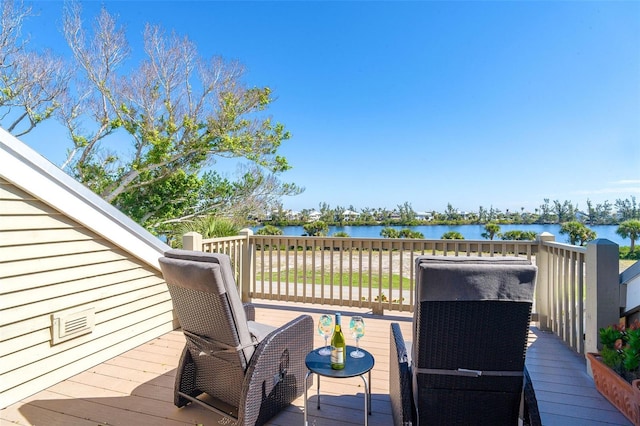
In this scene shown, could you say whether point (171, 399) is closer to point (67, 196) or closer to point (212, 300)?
point (212, 300)

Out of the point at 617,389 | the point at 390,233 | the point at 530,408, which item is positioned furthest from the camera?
the point at 390,233

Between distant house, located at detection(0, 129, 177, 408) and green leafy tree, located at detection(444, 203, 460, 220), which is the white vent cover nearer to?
distant house, located at detection(0, 129, 177, 408)

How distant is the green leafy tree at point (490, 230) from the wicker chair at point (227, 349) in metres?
3.23

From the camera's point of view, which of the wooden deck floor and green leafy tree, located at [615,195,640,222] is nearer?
the wooden deck floor

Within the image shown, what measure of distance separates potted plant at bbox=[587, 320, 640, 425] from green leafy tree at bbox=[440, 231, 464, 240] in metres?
1.84

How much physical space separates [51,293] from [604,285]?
447cm

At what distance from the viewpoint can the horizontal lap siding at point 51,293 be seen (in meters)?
2.37

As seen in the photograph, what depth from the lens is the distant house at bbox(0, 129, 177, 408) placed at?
93.9 inches

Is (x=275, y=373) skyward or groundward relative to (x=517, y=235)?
groundward

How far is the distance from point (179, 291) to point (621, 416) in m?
2.97

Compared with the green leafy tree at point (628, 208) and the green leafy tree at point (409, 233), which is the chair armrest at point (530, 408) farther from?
the green leafy tree at point (409, 233)

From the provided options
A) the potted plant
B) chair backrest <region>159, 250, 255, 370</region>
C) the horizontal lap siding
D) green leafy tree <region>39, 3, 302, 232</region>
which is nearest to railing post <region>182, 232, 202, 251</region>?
the horizontal lap siding

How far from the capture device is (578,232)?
144 inches

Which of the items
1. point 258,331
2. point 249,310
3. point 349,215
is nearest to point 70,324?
point 249,310
